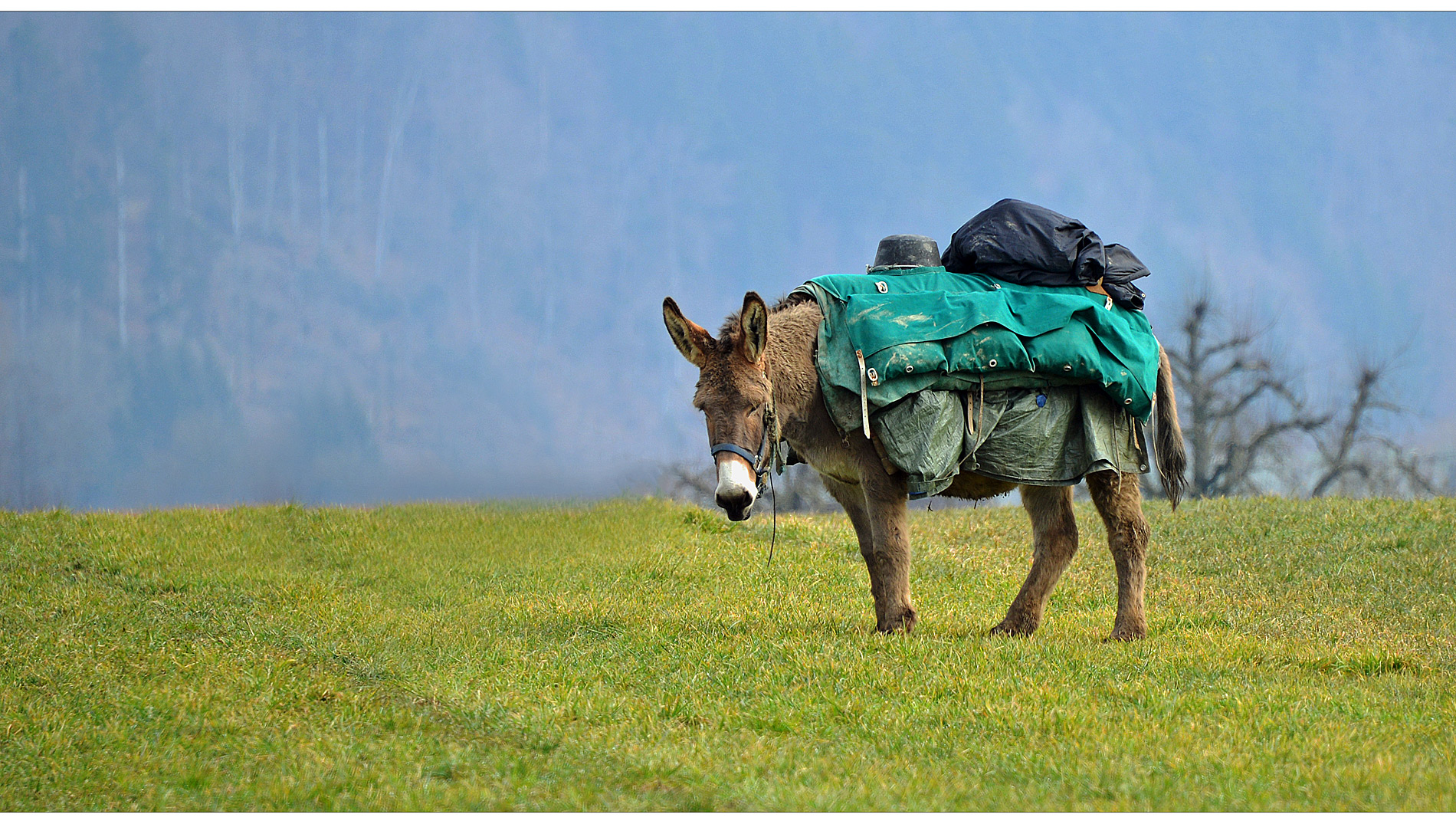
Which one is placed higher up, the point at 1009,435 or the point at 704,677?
the point at 1009,435

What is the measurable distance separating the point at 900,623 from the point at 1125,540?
185 cm

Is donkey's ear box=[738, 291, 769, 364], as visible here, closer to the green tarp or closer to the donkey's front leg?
the green tarp

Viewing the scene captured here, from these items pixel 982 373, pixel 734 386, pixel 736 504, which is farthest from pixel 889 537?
pixel 734 386

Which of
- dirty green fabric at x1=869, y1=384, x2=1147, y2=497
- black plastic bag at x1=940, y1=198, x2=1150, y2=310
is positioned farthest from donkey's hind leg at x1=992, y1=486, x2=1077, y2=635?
black plastic bag at x1=940, y1=198, x2=1150, y2=310

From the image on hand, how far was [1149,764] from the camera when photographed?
5406 mm

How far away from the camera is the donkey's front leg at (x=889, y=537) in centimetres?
806

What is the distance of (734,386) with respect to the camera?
24.5ft

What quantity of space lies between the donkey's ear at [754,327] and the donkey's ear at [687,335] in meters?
0.27

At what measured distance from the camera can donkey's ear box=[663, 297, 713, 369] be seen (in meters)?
7.61

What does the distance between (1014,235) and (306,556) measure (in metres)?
9.35

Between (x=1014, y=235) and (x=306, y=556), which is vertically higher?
(x=1014, y=235)

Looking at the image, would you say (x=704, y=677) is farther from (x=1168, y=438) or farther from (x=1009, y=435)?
(x=1168, y=438)

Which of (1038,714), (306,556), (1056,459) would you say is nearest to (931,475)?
(1056,459)

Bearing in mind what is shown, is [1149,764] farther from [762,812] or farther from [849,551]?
[849,551]
